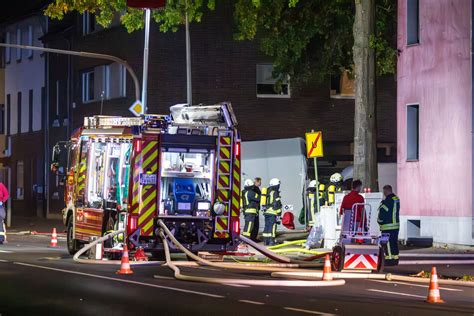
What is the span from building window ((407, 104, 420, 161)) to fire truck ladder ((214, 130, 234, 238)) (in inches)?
384

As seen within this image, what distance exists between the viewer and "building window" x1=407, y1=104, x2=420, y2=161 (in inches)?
1253

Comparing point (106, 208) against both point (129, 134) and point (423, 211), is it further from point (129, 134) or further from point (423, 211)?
point (423, 211)

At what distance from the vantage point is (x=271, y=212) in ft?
96.5

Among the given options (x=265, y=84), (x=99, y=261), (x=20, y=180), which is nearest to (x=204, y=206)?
(x=99, y=261)

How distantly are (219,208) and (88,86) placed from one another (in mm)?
29815

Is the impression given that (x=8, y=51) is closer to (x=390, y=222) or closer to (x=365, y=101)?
(x=365, y=101)

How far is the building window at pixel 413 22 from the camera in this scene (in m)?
31.8

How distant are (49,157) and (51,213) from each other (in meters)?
2.57

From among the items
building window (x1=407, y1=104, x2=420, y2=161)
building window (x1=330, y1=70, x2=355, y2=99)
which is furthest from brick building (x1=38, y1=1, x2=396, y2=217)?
building window (x1=407, y1=104, x2=420, y2=161)

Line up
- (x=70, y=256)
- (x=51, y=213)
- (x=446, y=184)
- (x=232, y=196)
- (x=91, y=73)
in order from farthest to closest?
(x=51, y=213)
(x=91, y=73)
(x=446, y=184)
(x=70, y=256)
(x=232, y=196)

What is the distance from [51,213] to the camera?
182ft

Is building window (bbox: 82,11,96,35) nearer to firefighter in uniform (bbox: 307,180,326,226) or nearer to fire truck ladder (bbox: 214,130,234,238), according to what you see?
firefighter in uniform (bbox: 307,180,326,226)

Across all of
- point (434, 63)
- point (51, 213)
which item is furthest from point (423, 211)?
point (51, 213)

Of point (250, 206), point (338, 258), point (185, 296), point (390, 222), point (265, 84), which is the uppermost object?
point (265, 84)
